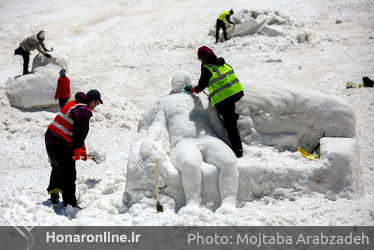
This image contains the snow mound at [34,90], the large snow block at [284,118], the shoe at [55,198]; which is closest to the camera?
the shoe at [55,198]

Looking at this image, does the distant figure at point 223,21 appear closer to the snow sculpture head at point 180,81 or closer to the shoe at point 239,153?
the snow sculpture head at point 180,81

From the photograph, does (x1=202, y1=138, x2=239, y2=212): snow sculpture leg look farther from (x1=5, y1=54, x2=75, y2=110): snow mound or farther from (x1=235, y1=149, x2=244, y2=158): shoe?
(x1=5, y1=54, x2=75, y2=110): snow mound

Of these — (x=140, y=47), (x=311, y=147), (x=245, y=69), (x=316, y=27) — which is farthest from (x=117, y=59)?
(x=311, y=147)

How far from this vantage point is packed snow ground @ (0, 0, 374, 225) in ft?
14.1

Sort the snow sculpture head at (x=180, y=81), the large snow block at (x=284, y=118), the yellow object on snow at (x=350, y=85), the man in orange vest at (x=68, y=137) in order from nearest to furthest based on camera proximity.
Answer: the man in orange vest at (x=68, y=137) < the large snow block at (x=284, y=118) < the snow sculpture head at (x=180, y=81) < the yellow object on snow at (x=350, y=85)

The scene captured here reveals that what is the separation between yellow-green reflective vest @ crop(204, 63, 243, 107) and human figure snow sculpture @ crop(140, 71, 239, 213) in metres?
0.33

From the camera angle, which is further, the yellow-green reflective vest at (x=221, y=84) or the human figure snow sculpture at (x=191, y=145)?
the yellow-green reflective vest at (x=221, y=84)

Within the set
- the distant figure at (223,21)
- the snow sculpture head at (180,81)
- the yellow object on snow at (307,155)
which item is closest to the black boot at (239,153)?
the yellow object on snow at (307,155)

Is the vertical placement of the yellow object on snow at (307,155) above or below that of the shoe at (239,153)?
below

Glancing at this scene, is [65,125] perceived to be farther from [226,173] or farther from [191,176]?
[226,173]

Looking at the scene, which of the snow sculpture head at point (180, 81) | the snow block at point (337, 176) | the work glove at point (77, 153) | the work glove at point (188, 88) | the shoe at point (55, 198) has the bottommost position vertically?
the shoe at point (55, 198)

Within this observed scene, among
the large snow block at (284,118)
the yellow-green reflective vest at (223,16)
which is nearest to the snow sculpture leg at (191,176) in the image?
the large snow block at (284,118)

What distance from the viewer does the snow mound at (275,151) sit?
4.52 m

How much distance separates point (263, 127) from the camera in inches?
206
